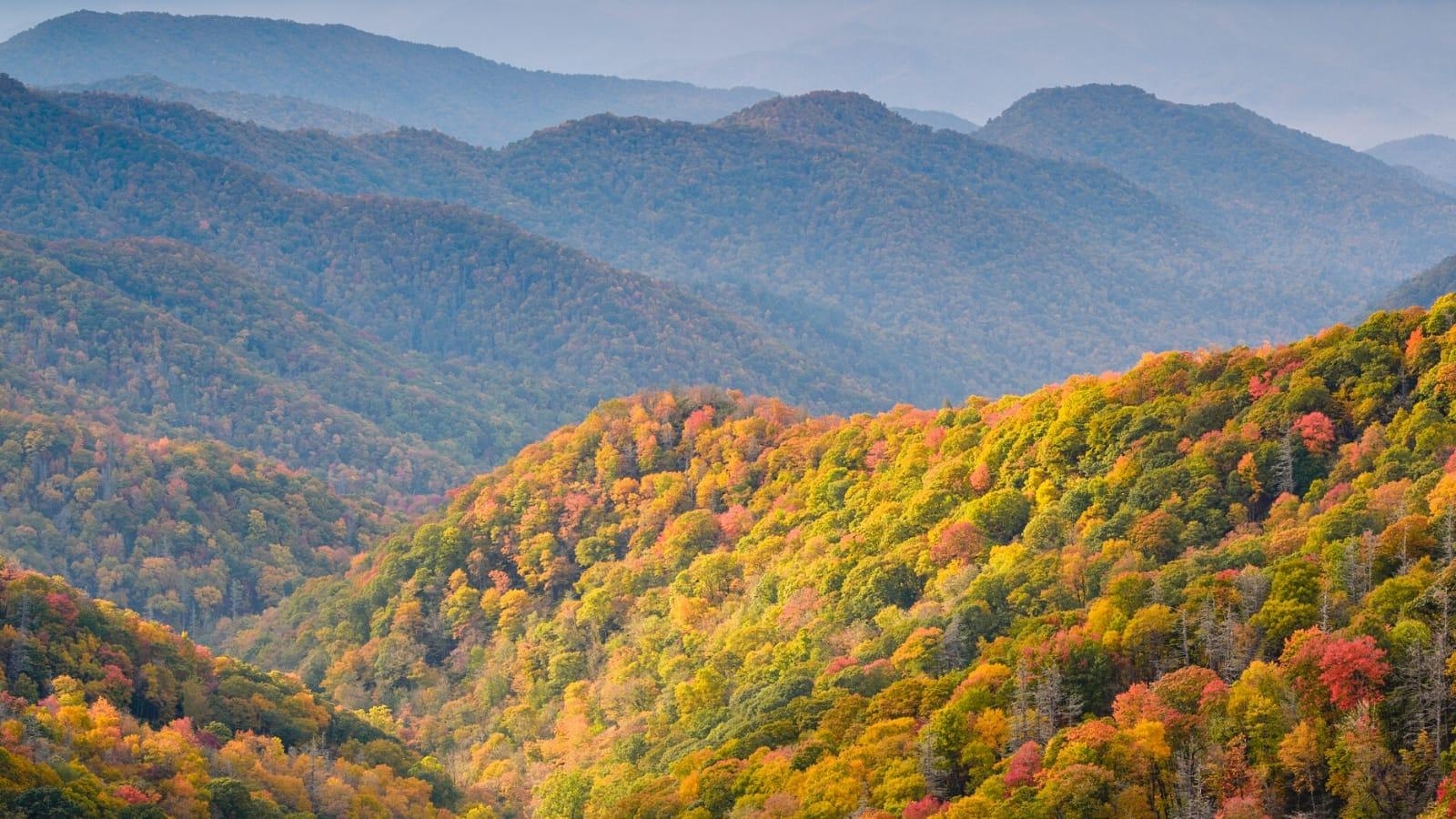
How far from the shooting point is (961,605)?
296 feet

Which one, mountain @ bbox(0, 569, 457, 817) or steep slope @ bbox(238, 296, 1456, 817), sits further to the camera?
mountain @ bbox(0, 569, 457, 817)

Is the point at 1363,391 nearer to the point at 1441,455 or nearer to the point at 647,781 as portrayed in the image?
the point at 1441,455

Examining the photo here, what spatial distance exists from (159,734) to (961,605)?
1512 inches

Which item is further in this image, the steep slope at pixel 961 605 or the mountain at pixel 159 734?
the mountain at pixel 159 734

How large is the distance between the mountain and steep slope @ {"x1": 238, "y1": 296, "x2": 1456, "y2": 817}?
10689 mm

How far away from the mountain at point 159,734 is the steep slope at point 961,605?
1069 centimetres

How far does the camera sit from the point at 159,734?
276ft

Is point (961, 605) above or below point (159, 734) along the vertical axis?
above

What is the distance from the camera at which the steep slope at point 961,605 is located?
215 feet

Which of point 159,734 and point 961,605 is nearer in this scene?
point 159,734

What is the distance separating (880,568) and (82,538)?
122055 mm

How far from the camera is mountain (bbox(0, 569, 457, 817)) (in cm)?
7488

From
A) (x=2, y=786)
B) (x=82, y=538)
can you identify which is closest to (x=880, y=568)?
(x=2, y=786)

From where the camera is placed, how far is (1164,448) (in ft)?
329
